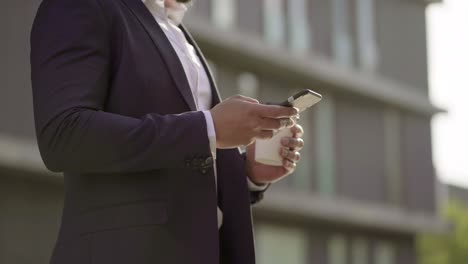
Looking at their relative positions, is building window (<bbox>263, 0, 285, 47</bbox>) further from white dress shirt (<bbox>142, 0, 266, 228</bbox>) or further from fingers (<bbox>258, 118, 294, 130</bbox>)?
fingers (<bbox>258, 118, 294, 130</bbox>)

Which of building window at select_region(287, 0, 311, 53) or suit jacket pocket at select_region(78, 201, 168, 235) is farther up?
building window at select_region(287, 0, 311, 53)

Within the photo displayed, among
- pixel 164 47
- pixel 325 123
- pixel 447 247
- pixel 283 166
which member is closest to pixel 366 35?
Result: pixel 325 123

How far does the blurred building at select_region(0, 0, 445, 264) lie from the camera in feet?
52.9

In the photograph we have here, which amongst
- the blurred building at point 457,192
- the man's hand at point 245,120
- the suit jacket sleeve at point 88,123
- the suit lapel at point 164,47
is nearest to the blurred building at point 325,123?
the suit lapel at point 164,47

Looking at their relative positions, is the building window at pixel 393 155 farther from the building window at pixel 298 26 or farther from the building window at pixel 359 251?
the building window at pixel 298 26

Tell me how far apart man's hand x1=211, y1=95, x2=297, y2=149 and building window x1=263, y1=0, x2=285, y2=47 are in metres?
20.5

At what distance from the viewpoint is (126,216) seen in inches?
88.1

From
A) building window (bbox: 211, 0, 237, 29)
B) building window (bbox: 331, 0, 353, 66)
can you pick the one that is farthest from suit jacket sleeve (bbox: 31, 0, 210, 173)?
building window (bbox: 331, 0, 353, 66)

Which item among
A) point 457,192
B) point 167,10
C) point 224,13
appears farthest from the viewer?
point 457,192

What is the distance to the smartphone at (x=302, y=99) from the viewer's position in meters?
2.27

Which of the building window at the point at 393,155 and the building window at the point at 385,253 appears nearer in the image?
the building window at the point at 385,253

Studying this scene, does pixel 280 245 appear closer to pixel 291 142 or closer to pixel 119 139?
pixel 291 142

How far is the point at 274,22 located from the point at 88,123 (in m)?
21.2

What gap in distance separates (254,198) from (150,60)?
64cm
